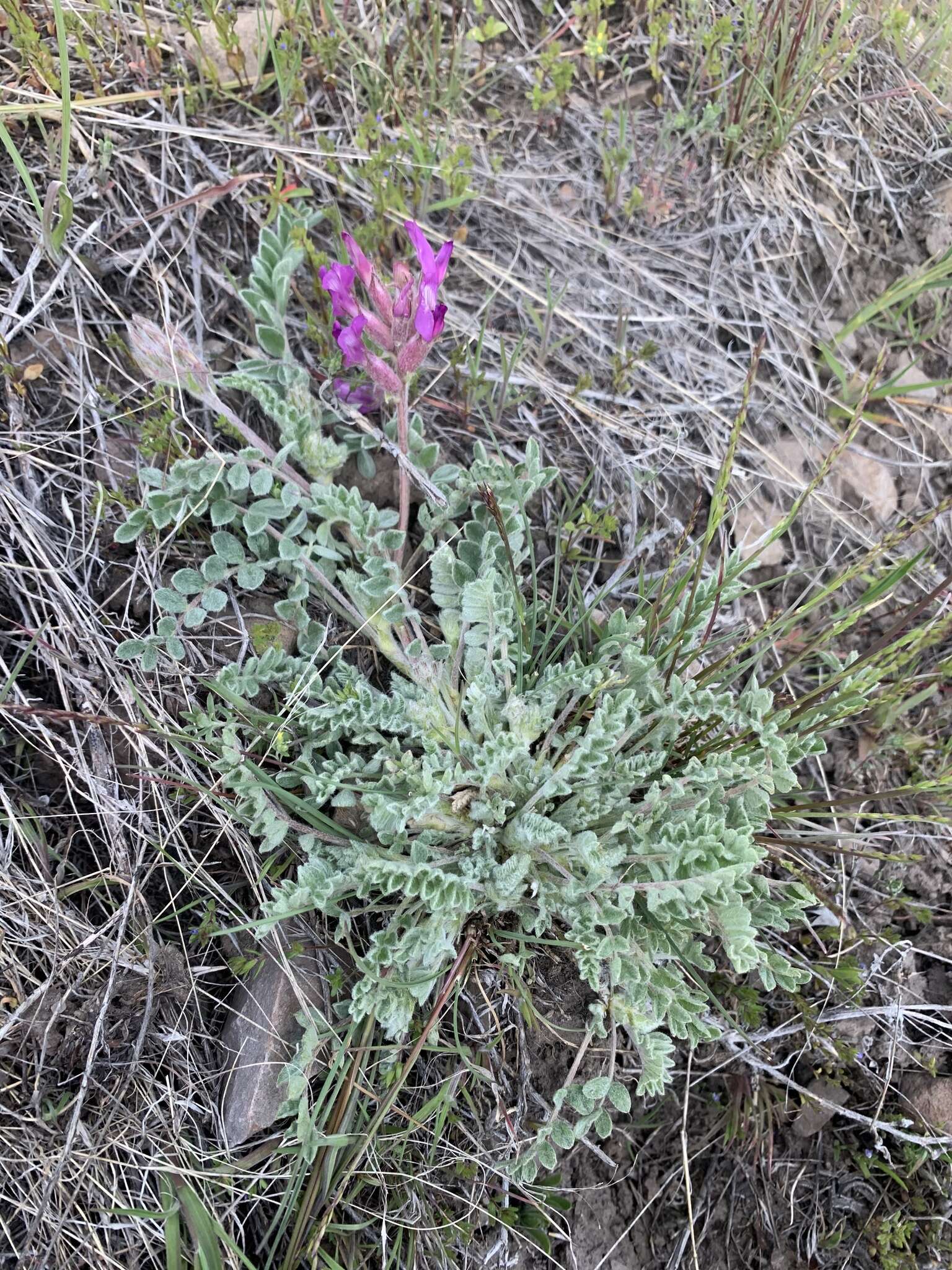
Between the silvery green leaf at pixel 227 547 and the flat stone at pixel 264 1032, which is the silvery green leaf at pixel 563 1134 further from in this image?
the silvery green leaf at pixel 227 547

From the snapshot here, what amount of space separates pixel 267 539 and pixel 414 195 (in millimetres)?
1208

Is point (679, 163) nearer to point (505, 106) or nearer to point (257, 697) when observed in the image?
point (505, 106)

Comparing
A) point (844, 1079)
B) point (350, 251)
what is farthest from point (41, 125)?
point (844, 1079)

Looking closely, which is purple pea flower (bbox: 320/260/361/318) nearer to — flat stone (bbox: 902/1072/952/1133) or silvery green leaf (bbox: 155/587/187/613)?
silvery green leaf (bbox: 155/587/187/613)

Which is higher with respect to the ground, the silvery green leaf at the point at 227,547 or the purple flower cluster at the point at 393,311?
the purple flower cluster at the point at 393,311

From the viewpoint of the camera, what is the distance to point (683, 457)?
2844 mm

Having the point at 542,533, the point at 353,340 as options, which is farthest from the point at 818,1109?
the point at 353,340

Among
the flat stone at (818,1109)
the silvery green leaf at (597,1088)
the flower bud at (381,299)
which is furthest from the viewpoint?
the flat stone at (818,1109)

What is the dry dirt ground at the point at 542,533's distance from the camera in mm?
2115

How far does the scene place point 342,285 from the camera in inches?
90.7

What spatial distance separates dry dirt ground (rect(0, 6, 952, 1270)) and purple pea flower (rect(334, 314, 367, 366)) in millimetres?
370

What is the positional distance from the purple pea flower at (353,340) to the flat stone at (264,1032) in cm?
150

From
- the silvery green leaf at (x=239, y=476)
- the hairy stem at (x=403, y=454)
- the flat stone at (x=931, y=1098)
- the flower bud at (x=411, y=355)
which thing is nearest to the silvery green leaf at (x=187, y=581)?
the silvery green leaf at (x=239, y=476)

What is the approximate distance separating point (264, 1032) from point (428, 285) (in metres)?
1.91
